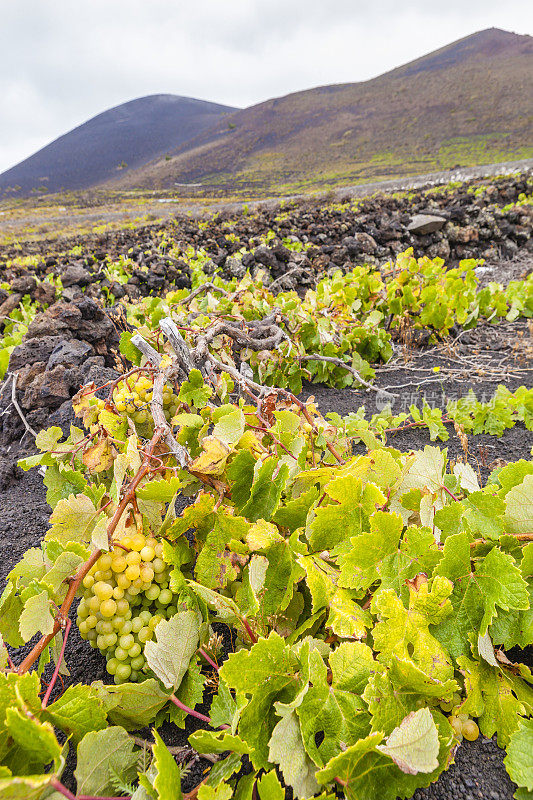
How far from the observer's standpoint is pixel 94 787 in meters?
0.79

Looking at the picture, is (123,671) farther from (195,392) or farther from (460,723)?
(195,392)

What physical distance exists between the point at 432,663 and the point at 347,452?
3.32 feet

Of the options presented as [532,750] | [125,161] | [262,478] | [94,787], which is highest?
[125,161]

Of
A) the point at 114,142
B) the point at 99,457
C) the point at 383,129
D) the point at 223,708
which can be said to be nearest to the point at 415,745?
the point at 223,708

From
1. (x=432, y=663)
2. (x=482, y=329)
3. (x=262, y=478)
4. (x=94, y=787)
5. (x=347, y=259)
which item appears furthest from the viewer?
(x=347, y=259)

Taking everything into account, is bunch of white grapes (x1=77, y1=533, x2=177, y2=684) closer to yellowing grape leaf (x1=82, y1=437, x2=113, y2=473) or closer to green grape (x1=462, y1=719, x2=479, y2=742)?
yellowing grape leaf (x1=82, y1=437, x2=113, y2=473)

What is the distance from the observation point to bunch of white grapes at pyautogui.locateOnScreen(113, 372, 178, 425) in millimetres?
1634

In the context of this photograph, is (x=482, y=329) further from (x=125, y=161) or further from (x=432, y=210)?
(x=125, y=161)

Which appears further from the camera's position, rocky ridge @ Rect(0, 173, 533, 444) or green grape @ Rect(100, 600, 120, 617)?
rocky ridge @ Rect(0, 173, 533, 444)

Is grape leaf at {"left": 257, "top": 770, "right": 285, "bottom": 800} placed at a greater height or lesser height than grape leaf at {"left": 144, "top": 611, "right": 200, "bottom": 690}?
lesser

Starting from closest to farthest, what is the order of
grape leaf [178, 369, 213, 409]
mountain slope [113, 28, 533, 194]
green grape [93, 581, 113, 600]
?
green grape [93, 581, 113, 600]
grape leaf [178, 369, 213, 409]
mountain slope [113, 28, 533, 194]

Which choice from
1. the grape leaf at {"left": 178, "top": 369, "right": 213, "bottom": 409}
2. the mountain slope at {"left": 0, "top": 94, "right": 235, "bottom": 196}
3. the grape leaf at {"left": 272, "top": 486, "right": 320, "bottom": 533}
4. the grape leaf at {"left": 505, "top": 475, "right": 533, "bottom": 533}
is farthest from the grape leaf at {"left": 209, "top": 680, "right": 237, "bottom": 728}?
the mountain slope at {"left": 0, "top": 94, "right": 235, "bottom": 196}

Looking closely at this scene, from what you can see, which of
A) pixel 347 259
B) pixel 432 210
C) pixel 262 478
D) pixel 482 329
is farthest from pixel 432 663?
pixel 432 210

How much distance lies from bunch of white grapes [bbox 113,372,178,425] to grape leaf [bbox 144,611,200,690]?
0.85 m
